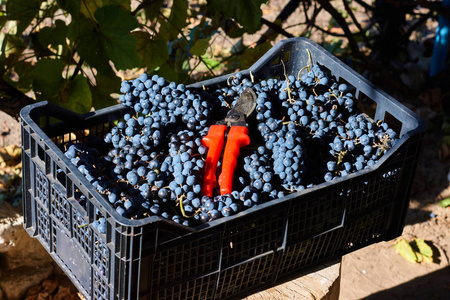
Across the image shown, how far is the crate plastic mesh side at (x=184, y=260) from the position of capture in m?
1.38

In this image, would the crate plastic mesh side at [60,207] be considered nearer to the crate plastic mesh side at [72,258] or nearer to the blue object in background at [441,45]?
the crate plastic mesh side at [72,258]

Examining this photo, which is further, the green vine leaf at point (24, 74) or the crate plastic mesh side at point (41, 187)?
the green vine leaf at point (24, 74)

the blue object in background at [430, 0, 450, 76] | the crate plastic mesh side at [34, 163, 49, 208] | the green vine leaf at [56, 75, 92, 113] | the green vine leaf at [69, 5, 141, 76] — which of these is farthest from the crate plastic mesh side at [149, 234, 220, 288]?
the blue object in background at [430, 0, 450, 76]

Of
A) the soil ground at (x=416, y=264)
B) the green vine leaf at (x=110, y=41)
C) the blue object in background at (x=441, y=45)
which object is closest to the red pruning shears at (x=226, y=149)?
the green vine leaf at (x=110, y=41)

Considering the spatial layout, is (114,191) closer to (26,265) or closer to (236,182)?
(236,182)

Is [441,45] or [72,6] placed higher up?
[72,6]

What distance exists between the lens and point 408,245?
321 centimetres

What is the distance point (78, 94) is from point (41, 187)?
776 mm

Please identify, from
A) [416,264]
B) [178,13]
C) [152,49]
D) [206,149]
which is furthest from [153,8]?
[416,264]

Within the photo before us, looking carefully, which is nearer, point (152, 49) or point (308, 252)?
point (308, 252)

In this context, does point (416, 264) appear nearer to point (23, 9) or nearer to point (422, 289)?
point (422, 289)

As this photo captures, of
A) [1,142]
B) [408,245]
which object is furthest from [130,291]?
[1,142]

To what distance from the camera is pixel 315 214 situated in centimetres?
159

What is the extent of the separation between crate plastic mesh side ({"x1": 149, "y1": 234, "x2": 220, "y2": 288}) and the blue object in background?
2.70m
